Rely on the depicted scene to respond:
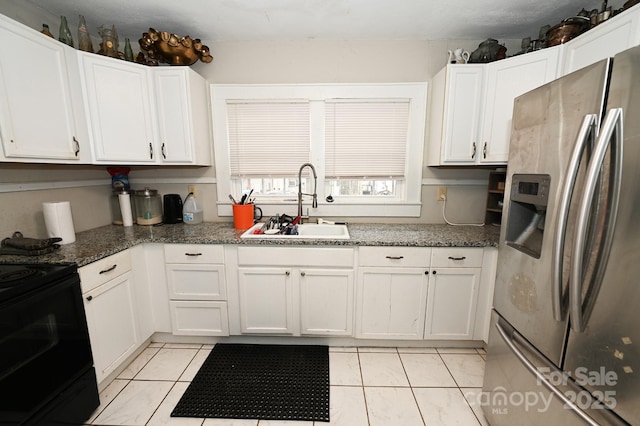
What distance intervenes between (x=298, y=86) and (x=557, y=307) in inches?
87.5

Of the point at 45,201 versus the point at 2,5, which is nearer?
the point at 2,5

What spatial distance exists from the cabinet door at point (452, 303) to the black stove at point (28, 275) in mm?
2216

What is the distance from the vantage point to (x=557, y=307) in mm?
900

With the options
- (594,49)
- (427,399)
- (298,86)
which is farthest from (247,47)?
(427,399)

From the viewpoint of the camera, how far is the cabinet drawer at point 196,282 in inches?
75.2

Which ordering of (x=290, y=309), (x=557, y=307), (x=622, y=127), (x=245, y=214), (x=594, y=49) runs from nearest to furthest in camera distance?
(x=622, y=127), (x=557, y=307), (x=594, y=49), (x=290, y=309), (x=245, y=214)

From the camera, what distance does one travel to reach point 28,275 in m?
1.16

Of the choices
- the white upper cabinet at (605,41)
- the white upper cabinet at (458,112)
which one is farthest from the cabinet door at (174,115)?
the white upper cabinet at (605,41)

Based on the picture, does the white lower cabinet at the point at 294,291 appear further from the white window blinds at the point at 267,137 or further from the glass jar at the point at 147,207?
the glass jar at the point at 147,207

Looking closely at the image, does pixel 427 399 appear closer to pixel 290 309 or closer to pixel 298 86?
pixel 290 309

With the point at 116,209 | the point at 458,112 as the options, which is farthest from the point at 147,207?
the point at 458,112

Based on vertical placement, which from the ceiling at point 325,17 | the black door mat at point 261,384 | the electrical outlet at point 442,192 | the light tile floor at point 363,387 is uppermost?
the ceiling at point 325,17

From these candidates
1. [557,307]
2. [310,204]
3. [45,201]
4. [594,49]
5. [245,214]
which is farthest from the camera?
[310,204]

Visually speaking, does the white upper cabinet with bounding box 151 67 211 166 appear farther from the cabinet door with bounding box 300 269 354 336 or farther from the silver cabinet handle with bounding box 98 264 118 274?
the cabinet door with bounding box 300 269 354 336
